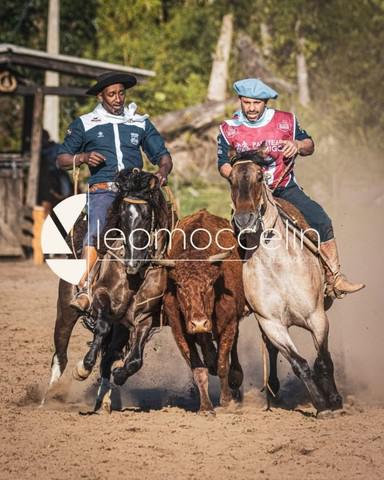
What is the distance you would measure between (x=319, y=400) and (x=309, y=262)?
1.08m

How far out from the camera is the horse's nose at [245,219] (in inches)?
291

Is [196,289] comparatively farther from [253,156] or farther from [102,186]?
[102,186]

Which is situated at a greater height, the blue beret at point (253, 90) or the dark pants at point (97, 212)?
the blue beret at point (253, 90)

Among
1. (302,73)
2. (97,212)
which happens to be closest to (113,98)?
(97,212)

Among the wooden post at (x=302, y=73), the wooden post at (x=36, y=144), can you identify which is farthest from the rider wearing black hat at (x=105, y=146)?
the wooden post at (x=302, y=73)

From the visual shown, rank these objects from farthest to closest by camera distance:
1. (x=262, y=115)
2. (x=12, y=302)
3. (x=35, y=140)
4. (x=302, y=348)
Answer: (x=35, y=140) < (x=12, y=302) < (x=302, y=348) < (x=262, y=115)

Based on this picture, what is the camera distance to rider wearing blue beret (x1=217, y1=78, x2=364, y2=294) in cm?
824

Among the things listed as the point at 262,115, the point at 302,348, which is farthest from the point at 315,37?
the point at 262,115

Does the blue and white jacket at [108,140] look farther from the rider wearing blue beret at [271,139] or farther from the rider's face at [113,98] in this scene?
the rider wearing blue beret at [271,139]

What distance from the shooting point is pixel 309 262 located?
8.16m

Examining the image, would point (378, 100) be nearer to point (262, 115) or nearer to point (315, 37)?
point (315, 37)

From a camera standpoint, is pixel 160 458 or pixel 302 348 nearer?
pixel 160 458

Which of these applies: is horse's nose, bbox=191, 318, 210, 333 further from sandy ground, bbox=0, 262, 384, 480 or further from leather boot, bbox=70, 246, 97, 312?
leather boot, bbox=70, 246, 97, 312

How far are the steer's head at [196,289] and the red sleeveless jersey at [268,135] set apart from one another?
96cm
